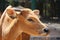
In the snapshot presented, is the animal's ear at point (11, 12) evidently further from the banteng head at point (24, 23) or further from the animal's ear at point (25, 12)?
the animal's ear at point (25, 12)

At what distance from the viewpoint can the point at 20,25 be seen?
151 inches

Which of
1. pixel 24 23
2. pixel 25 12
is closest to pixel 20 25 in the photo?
pixel 24 23

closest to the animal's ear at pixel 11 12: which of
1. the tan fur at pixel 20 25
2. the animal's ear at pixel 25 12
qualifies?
the tan fur at pixel 20 25

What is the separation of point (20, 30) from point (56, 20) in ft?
26.7

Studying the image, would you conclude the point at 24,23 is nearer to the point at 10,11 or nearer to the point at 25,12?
the point at 25,12

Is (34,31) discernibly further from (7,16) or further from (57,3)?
(57,3)

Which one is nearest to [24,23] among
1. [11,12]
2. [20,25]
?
[20,25]

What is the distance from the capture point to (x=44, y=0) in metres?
12.3

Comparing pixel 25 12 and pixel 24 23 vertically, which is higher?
pixel 25 12

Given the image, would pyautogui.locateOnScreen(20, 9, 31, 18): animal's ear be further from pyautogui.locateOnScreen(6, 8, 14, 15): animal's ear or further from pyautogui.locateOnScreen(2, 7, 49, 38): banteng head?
pyautogui.locateOnScreen(6, 8, 14, 15): animal's ear

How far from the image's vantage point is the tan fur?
3.68 meters

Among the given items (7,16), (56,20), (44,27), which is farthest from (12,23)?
(56,20)

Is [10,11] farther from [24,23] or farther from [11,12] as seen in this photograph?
[24,23]

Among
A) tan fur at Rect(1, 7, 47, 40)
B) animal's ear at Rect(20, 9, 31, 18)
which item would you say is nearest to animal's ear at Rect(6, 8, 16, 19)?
tan fur at Rect(1, 7, 47, 40)
